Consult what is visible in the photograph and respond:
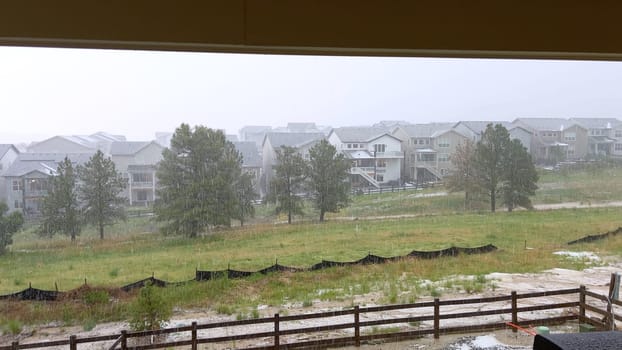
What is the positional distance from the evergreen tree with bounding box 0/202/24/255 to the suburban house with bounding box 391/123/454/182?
1.23m

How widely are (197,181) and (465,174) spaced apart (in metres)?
0.93

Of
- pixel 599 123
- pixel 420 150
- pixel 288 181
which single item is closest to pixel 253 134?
pixel 288 181

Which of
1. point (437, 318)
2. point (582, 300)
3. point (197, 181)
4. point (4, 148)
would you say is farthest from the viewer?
point (582, 300)

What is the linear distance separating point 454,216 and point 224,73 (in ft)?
3.07

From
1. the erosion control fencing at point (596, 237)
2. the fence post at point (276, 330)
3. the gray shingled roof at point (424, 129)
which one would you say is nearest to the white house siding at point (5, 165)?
the fence post at point (276, 330)

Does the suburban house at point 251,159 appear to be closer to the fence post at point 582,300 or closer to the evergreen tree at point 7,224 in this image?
the evergreen tree at point 7,224

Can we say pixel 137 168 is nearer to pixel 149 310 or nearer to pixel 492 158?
pixel 149 310

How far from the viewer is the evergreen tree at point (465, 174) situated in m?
1.64

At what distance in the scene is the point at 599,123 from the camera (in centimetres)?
175

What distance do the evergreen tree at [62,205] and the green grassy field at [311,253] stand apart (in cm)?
4

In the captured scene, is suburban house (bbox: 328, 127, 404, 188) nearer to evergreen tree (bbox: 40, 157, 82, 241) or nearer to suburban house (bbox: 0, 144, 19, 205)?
evergreen tree (bbox: 40, 157, 82, 241)

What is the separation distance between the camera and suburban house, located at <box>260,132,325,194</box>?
4.98 feet

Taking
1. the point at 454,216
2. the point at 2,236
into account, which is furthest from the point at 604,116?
the point at 2,236

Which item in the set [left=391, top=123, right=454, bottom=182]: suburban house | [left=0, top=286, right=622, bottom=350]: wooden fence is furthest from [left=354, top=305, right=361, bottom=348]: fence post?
[left=391, top=123, right=454, bottom=182]: suburban house
